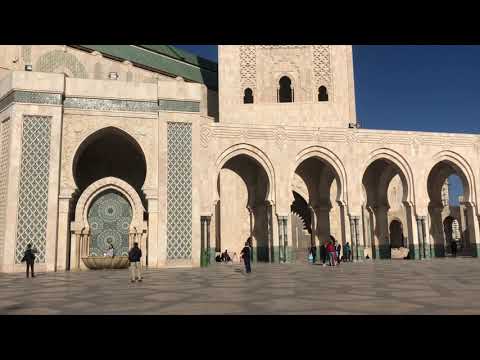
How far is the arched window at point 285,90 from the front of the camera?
20203 millimetres

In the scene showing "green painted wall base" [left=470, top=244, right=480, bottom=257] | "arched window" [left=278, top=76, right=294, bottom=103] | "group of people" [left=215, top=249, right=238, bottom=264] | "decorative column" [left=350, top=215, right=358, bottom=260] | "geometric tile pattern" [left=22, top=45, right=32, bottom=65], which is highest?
"geometric tile pattern" [left=22, top=45, right=32, bottom=65]

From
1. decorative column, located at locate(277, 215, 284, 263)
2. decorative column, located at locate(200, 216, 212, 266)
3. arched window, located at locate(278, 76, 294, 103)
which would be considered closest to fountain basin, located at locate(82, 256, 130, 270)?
decorative column, located at locate(200, 216, 212, 266)

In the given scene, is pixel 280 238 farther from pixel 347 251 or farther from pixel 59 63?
pixel 59 63

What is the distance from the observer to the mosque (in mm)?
12117

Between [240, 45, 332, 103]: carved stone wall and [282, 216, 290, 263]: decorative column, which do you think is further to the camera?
[240, 45, 332, 103]: carved stone wall

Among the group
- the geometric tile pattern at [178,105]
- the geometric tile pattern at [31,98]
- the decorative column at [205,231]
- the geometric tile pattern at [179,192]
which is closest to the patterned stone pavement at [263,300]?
the geometric tile pattern at [179,192]

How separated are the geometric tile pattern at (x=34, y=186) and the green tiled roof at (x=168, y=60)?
807 centimetres

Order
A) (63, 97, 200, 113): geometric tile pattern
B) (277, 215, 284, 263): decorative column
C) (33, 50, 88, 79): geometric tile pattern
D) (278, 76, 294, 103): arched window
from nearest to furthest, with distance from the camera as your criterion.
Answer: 1. (63, 97, 200, 113): geometric tile pattern
2. (277, 215, 284, 263): decorative column
3. (33, 50, 88, 79): geometric tile pattern
4. (278, 76, 294, 103): arched window

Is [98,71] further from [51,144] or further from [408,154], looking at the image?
[408,154]

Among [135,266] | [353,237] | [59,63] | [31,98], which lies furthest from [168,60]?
[135,266]

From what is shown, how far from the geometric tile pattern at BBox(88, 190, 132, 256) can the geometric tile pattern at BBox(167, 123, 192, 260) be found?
132cm

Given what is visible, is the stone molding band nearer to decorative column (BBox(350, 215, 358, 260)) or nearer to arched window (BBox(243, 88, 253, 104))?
decorative column (BBox(350, 215, 358, 260))

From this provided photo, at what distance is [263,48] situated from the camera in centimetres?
1994

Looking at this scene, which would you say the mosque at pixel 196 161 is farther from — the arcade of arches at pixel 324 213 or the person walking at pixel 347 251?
the person walking at pixel 347 251
